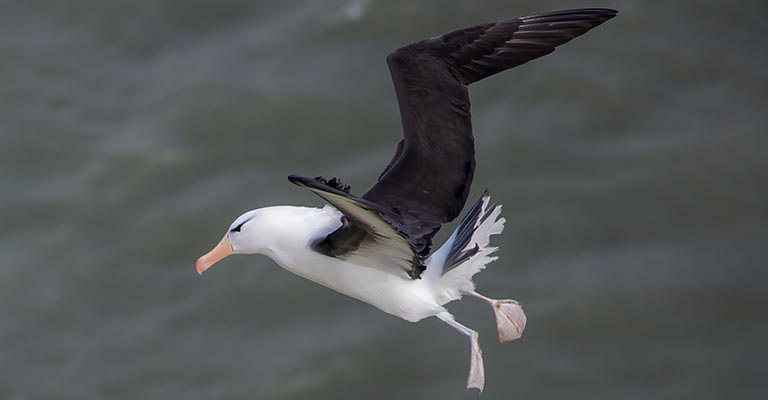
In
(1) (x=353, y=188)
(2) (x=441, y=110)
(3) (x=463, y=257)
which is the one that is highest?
(2) (x=441, y=110)

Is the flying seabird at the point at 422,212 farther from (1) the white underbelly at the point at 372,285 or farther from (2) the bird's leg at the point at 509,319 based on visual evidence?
(2) the bird's leg at the point at 509,319

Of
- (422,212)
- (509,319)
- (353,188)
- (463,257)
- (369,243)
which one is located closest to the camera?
(369,243)

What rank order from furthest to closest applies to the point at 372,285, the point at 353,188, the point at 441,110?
the point at 353,188, the point at 441,110, the point at 372,285

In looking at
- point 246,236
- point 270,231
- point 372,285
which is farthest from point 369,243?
point 246,236

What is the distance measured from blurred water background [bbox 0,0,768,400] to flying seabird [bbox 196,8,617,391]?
31.4 feet

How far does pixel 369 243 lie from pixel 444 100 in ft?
3.34

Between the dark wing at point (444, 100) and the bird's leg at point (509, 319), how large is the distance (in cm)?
101

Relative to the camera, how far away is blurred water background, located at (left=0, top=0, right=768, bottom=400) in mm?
18422

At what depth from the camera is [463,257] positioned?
8258 mm

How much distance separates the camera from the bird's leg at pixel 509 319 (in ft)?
28.3

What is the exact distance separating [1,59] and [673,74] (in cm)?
992

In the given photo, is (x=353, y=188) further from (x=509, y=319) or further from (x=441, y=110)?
(x=441, y=110)

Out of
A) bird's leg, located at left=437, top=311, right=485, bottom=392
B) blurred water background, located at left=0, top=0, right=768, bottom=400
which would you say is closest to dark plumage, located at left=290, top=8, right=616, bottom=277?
bird's leg, located at left=437, top=311, right=485, bottom=392

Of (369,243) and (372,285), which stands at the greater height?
(369,243)
